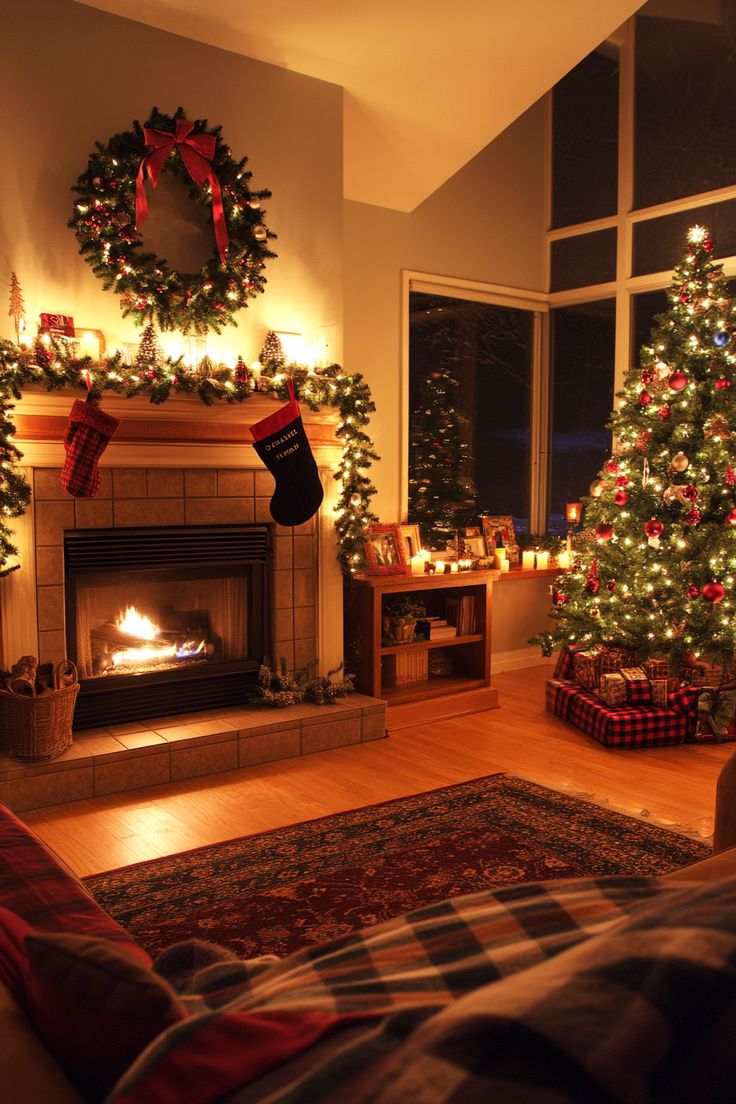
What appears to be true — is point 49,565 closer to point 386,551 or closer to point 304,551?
point 304,551

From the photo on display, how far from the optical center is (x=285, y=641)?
4.44 metres

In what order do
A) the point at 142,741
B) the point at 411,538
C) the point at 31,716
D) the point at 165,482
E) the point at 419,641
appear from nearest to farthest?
the point at 31,716
the point at 142,741
the point at 165,482
the point at 419,641
the point at 411,538

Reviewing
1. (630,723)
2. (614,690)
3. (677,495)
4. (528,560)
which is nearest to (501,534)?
(528,560)

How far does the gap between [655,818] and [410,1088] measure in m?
3.14

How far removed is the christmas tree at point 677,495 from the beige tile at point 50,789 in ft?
9.36

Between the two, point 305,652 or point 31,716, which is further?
point 305,652

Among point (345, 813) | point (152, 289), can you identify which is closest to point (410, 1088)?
point (345, 813)

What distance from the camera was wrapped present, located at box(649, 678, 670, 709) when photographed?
14.9 ft

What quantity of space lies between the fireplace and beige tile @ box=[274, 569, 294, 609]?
1.6 inches

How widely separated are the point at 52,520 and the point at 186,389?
805 mm

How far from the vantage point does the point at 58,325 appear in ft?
12.1

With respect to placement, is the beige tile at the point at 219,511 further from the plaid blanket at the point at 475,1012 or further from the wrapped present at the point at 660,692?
the plaid blanket at the point at 475,1012

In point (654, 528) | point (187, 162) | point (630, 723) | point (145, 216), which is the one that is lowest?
point (630, 723)

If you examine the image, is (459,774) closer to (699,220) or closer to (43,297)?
(43,297)
